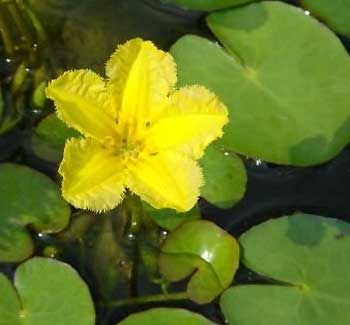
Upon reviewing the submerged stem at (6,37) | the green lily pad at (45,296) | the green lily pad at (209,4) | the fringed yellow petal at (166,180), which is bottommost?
the green lily pad at (45,296)

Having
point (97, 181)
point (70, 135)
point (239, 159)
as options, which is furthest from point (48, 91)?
point (239, 159)

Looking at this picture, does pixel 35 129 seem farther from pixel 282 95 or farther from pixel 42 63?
pixel 282 95

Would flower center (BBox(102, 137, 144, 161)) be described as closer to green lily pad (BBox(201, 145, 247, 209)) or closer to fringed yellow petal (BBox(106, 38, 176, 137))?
fringed yellow petal (BBox(106, 38, 176, 137))

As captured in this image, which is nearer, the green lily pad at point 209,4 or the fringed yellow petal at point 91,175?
the fringed yellow petal at point 91,175

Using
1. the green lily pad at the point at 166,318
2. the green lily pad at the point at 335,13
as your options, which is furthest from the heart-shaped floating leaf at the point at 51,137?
the green lily pad at the point at 335,13

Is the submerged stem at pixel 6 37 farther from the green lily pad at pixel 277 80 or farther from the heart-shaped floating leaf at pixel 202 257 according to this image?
the heart-shaped floating leaf at pixel 202 257

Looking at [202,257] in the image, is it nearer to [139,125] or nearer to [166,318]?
[166,318]
